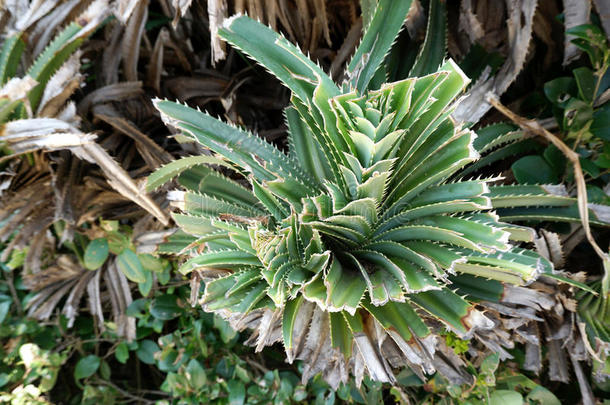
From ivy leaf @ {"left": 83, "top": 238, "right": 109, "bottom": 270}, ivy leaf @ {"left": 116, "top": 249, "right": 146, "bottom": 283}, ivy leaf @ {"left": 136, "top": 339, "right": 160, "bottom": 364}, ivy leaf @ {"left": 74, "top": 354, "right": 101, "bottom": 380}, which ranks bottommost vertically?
ivy leaf @ {"left": 74, "top": 354, "right": 101, "bottom": 380}

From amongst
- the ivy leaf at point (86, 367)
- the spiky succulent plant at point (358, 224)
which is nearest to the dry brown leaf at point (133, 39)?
the spiky succulent plant at point (358, 224)

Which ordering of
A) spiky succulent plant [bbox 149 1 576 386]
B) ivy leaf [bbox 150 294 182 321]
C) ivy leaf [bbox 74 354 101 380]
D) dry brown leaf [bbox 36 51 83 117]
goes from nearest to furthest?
spiky succulent plant [bbox 149 1 576 386] → dry brown leaf [bbox 36 51 83 117] → ivy leaf [bbox 150 294 182 321] → ivy leaf [bbox 74 354 101 380]

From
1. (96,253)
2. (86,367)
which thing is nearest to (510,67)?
(96,253)

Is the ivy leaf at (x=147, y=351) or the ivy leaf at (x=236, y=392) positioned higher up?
the ivy leaf at (x=236, y=392)

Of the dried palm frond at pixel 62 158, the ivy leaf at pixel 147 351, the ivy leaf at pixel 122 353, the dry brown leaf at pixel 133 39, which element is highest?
the dry brown leaf at pixel 133 39

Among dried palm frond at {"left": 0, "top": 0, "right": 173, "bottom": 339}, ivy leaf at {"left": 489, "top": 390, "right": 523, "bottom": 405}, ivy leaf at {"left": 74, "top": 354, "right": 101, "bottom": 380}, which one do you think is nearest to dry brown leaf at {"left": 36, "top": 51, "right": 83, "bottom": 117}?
dried palm frond at {"left": 0, "top": 0, "right": 173, "bottom": 339}

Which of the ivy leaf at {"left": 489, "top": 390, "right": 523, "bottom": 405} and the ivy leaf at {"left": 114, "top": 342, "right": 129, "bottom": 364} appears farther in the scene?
the ivy leaf at {"left": 114, "top": 342, "right": 129, "bottom": 364}

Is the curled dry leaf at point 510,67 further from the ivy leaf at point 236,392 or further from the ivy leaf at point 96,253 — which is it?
the ivy leaf at point 96,253

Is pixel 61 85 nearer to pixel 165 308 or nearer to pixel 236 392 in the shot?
pixel 165 308

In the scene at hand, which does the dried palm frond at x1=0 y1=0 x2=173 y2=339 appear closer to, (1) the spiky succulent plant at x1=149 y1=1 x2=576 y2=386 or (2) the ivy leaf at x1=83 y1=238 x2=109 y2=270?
(2) the ivy leaf at x1=83 y1=238 x2=109 y2=270
